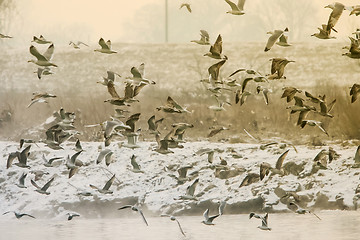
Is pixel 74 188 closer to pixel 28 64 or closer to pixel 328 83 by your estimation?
pixel 28 64

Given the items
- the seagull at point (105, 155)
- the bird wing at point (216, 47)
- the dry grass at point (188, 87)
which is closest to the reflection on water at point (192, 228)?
the seagull at point (105, 155)

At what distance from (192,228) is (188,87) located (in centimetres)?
211

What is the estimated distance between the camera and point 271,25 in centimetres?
1005

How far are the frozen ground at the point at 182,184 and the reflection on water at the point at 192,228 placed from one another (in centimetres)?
27

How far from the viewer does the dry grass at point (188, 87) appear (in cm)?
994

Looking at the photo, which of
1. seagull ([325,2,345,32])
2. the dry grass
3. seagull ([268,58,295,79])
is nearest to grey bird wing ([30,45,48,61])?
seagull ([268,58,295,79])

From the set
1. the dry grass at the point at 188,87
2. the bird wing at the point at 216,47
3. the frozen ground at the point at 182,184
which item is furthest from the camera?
the dry grass at the point at 188,87

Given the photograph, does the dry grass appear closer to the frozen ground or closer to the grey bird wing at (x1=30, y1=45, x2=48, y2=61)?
the frozen ground

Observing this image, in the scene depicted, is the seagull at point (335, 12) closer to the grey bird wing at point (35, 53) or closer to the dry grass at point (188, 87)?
the grey bird wing at point (35, 53)

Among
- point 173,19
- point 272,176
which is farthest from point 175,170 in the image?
point 173,19

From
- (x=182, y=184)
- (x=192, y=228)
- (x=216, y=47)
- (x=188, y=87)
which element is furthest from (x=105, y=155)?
(x=188, y=87)

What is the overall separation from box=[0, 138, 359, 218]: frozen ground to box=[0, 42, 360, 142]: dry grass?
8.6 inches

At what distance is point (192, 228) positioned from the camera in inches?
347

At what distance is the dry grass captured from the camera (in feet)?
32.6
